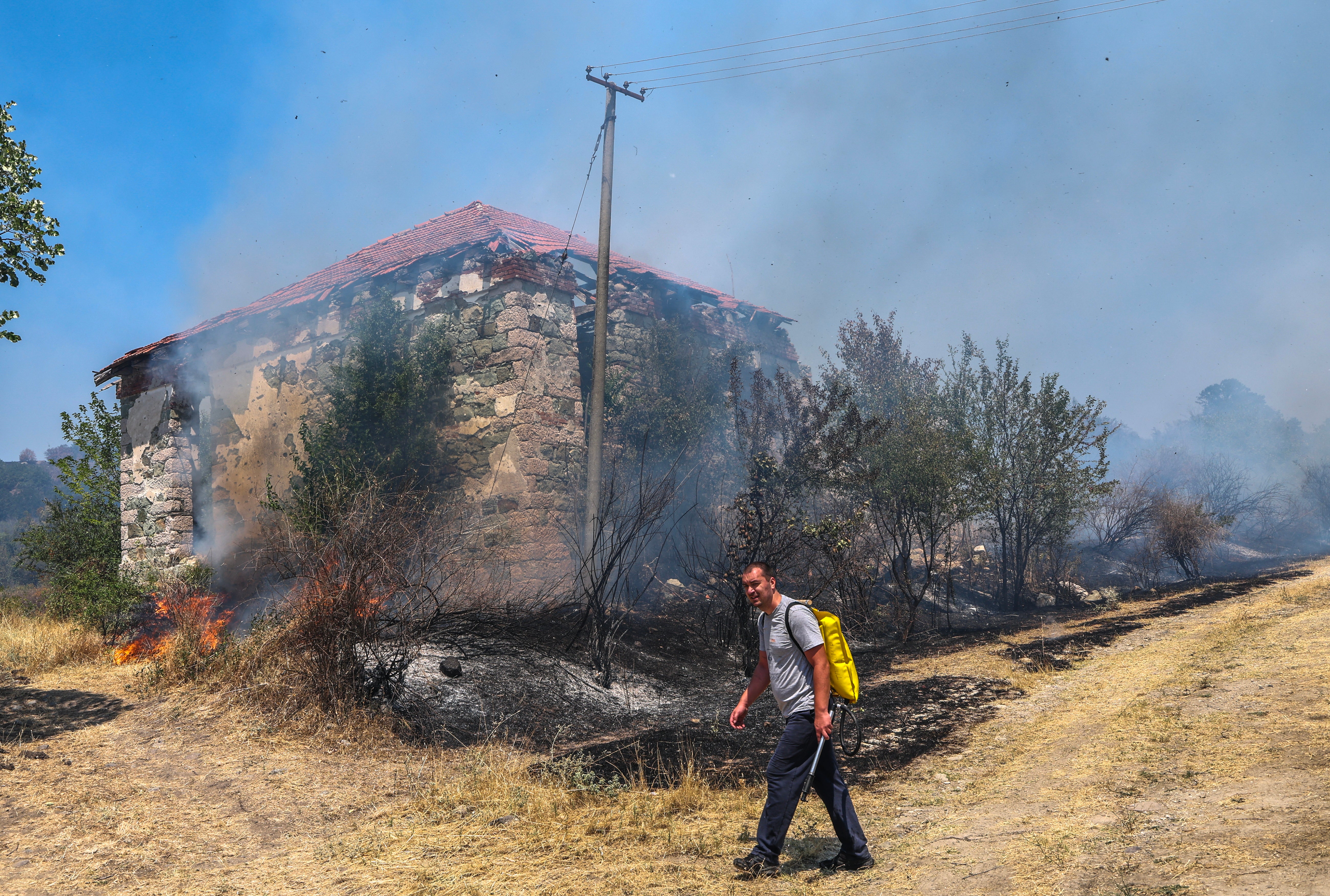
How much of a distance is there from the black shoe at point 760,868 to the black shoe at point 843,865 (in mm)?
242

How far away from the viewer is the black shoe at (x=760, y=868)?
3.69 m

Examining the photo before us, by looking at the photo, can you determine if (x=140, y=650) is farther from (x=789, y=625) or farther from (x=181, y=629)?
(x=789, y=625)

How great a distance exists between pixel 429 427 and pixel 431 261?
10.0ft

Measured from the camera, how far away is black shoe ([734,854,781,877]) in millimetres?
3686

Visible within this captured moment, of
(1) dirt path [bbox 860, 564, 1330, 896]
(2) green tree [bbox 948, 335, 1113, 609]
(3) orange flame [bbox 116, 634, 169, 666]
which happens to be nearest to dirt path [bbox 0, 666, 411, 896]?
(3) orange flame [bbox 116, 634, 169, 666]

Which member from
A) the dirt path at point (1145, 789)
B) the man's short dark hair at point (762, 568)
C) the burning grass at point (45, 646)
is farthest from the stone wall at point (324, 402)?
the man's short dark hair at point (762, 568)

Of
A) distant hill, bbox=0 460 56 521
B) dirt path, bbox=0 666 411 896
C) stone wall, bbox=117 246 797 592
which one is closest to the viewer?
dirt path, bbox=0 666 411 896

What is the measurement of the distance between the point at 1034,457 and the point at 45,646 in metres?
16.7

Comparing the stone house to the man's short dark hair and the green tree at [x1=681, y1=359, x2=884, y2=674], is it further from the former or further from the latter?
the man's short dark hair

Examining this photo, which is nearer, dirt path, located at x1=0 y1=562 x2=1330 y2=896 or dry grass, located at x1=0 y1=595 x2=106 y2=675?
dirt path, located at x1=0 y1=562 x2=1330 y2=896

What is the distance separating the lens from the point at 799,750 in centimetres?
371

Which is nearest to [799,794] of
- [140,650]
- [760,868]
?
[760,868]

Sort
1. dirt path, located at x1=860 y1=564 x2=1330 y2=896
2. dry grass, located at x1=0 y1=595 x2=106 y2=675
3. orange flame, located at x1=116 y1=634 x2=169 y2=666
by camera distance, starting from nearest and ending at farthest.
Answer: dirt path, located at x1=860 y1=564 x2=1330 y2=896 → dry grass, located at x1=0 y1=595 x2=106 y2=675 → orange flame, located at x1=116 y1=634 x2=169 y2=666

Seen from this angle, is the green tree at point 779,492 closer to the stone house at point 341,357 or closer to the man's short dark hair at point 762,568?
the stone house at point 341,357
